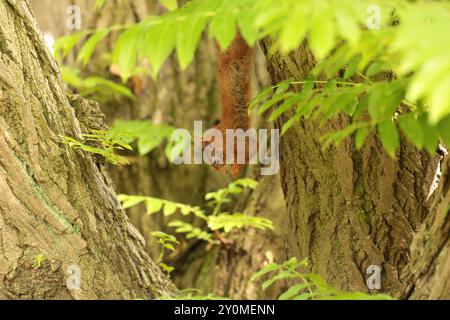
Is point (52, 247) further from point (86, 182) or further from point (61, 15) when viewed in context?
point (61, 15)

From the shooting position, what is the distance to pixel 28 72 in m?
2.10

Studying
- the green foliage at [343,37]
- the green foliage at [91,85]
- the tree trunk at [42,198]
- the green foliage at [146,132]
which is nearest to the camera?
the green foliage at [343,37]

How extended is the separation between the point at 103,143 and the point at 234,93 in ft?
1.86

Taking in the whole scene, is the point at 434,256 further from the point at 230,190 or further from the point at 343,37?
the point at 230,190

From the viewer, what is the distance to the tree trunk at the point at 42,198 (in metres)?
2.01

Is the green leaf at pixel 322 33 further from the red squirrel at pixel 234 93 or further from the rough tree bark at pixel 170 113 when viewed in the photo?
the rough tree bark at pixel 170 113

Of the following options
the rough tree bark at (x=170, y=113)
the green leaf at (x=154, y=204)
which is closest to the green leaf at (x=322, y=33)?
the green leaf at (x=154, y=204)

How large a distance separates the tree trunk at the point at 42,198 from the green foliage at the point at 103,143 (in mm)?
37

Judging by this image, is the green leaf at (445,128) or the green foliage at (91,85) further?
the green foliage at (91,85)

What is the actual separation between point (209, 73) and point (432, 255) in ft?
10.5

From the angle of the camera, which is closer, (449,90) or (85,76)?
(449,90)

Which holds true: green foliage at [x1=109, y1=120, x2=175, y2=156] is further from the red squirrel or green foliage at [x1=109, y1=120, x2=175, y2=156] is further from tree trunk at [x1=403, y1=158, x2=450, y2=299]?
tree trunk at [x1=403, y1=158, x2=450, y2=299]

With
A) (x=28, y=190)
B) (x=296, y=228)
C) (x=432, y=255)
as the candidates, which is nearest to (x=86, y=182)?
(x=28, y=190)
